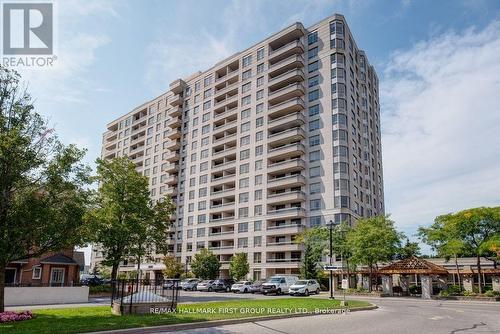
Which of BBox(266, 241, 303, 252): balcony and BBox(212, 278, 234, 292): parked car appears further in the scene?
BBox(266, 241, 303, 252): balcony

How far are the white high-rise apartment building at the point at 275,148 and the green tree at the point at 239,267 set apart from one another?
9.36 ft

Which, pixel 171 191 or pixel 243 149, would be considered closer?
pixel 243 149

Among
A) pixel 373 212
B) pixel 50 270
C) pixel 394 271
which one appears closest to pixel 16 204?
pixel 50 270

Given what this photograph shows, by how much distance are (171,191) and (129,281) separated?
66324 mm

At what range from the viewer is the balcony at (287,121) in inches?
2507

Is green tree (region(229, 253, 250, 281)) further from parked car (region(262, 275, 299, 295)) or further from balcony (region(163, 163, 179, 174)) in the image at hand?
balcony (region(163, 163, 179, 174))

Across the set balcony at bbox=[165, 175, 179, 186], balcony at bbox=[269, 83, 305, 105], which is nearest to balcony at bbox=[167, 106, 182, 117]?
balcony at bbox=[165, 175, 179, 186]

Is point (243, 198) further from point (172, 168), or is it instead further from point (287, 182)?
point (172, 168)

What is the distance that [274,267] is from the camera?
59.3 metres

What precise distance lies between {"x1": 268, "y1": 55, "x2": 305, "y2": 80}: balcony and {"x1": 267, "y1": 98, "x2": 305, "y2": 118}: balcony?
649 centimetres

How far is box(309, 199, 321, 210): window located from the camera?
5847cm

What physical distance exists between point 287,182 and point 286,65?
66.7ft

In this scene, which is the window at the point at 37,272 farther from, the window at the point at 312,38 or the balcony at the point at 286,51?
the window at the point at 312,38

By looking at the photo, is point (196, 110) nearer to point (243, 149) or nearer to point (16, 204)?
point (243, 149)
